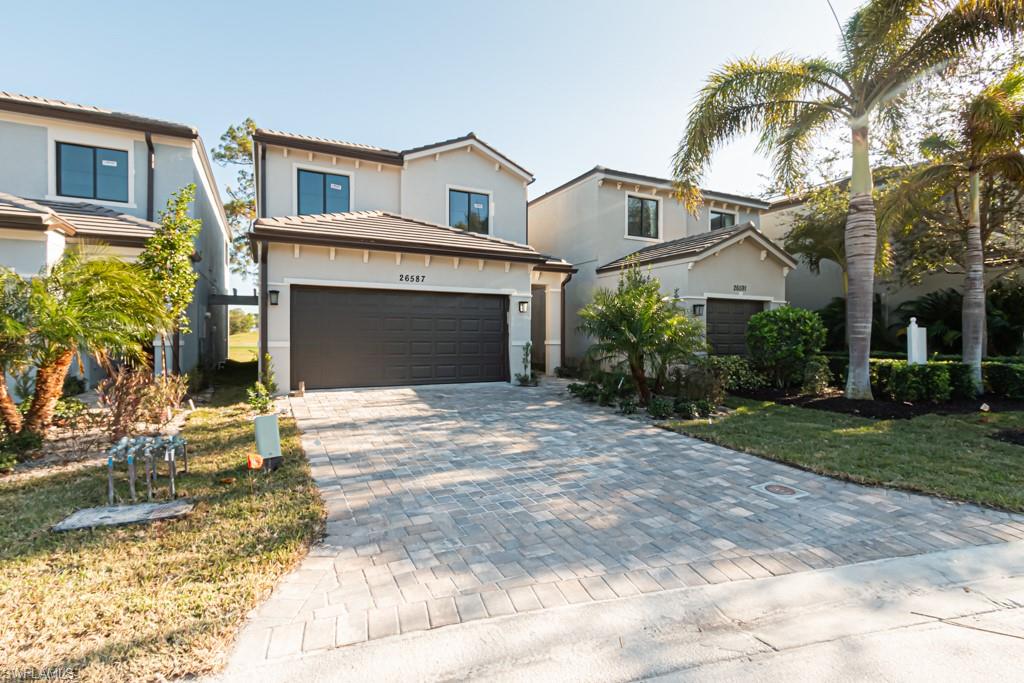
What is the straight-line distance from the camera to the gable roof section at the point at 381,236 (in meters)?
10.6

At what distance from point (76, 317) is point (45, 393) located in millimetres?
1295

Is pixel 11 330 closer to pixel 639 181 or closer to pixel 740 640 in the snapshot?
pixel 740 640

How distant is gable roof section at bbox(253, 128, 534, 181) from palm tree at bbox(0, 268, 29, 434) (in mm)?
8149

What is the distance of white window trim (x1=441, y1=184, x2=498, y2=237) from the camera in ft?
49.1

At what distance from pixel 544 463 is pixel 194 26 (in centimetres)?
1154

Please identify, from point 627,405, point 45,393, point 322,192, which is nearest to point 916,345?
point 627,405

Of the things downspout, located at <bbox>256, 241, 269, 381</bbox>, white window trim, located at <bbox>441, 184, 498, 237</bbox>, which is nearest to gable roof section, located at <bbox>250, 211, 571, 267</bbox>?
Answer: downspout, located at <bbox>256, 241, 269, 381</bbox>

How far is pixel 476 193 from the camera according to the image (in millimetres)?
15461

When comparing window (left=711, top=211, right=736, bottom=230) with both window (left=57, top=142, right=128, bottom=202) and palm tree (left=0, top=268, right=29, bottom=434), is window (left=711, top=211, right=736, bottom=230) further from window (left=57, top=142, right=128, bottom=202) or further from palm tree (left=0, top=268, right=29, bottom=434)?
palm tree (left=0, top=268, right=29, bottom=434)

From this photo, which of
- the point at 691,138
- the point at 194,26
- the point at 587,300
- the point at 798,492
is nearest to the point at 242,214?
the point at 194,26

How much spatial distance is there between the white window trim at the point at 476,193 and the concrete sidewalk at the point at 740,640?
13494 millimetres

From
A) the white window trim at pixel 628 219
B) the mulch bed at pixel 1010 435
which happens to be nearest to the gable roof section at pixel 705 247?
the white window trim at pixel 628 219

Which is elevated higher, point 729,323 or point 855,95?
point 855,95

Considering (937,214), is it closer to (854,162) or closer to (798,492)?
(854,162)
